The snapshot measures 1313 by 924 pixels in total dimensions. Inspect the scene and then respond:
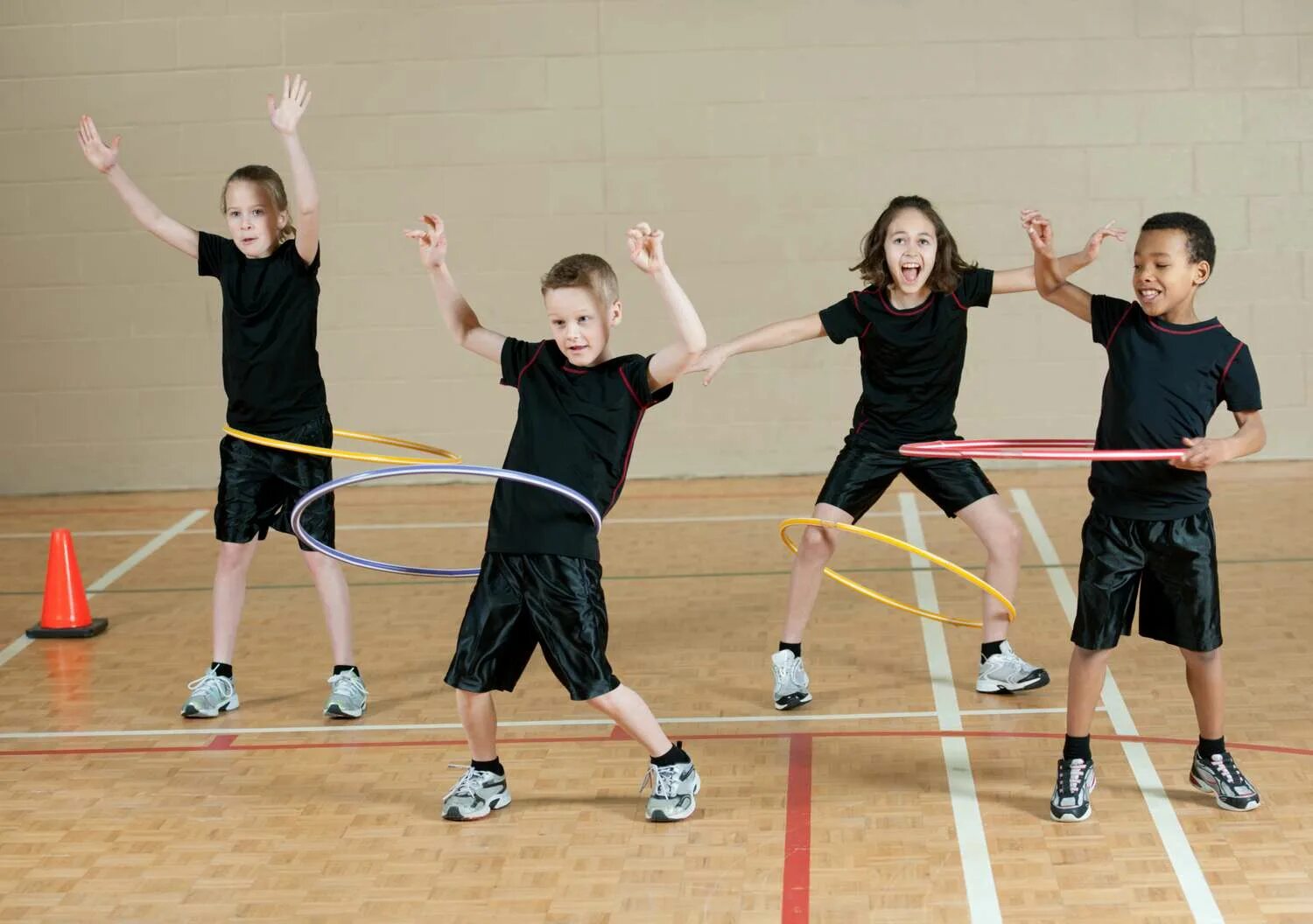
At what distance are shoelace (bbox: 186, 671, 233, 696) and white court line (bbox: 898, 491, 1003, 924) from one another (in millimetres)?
2358

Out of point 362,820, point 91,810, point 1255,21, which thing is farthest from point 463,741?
point 1255,21

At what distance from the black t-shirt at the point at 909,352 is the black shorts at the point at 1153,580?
1.11 metres

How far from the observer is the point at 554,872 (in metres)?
3.80

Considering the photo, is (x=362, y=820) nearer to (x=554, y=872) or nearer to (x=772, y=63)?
(x=554, y=872)

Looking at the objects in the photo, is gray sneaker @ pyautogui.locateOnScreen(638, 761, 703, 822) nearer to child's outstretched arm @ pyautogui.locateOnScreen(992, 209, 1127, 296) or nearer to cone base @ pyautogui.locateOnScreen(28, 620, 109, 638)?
child's outstretched arm @ pyautogui.locateOnScreen(992, 209, 1127, 296)

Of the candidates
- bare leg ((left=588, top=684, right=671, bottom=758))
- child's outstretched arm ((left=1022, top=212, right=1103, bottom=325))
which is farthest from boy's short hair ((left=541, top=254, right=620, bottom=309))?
child's outstretched arm ((left=1022, top=212, right=1103, bottom=325))

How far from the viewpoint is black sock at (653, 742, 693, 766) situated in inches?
163

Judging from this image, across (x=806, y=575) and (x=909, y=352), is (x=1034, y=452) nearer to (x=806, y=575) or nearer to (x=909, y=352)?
(x=909, y=352)

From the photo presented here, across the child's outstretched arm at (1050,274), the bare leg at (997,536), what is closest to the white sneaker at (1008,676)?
the bare leg at (997,536)

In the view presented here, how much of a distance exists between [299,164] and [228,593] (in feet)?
4.81

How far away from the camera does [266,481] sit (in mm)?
5199

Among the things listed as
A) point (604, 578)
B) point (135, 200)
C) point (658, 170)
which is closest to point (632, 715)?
point (135, 200)

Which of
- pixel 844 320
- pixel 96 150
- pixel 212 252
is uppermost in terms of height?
pixel 96 150

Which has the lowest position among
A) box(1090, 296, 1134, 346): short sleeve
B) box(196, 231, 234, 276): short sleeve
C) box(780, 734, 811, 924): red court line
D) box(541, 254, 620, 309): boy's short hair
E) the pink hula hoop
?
box(780, 734, 811, 924): red court line
